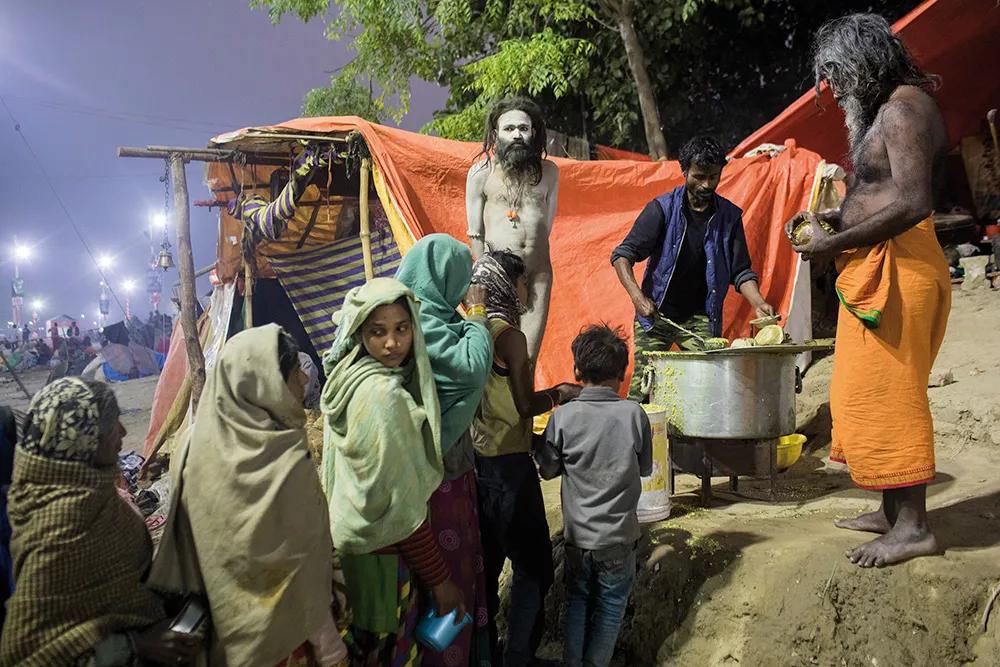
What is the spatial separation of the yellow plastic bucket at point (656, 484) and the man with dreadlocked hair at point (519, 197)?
1.04 meters

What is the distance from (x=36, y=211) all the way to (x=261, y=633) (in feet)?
8.77

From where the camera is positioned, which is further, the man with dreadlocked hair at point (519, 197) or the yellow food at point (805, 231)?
the man with dreadlocked hair at point (519, 197)

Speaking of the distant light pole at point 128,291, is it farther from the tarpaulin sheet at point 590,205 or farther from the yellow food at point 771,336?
the yellow food at point 771,336

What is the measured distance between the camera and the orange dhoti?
263 cm

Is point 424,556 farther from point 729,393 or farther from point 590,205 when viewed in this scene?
point 590,205

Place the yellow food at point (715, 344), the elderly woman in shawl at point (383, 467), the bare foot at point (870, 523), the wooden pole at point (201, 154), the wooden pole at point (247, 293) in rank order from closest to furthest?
1. the elderly woman in shawl at point (383, 467)
2. the bare foot at point (870, 523)
3. the yellow food at point (715, 344)
4. the wooden pole at point (201, 154)
5. the wooden pole at point (247, 293)

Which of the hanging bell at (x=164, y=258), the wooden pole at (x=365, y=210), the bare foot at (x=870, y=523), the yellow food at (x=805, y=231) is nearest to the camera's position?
the yellow food at (x=805, y=231)

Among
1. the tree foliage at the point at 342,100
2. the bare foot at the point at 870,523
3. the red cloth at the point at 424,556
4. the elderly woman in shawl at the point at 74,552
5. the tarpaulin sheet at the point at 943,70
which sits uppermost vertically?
the tree foliage at the point at 342,100

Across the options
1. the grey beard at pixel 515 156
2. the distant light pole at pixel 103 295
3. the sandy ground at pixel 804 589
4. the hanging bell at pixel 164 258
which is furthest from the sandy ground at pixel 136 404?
the sandy ground at pixel 804 589

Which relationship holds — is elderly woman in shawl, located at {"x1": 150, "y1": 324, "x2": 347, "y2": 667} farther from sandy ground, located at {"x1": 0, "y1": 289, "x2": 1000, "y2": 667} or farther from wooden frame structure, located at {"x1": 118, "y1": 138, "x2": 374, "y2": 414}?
wooden frame structure, located at {"x1": 118, "y1": 138, "x2": 374, "y2": 414}

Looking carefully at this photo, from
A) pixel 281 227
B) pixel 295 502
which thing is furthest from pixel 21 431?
pixel 281 227

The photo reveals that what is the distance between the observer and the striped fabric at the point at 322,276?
6.29 meters

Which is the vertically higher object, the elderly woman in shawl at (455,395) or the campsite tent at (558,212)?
the campsite tent at (558,212)

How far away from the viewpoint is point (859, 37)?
2.68 m
